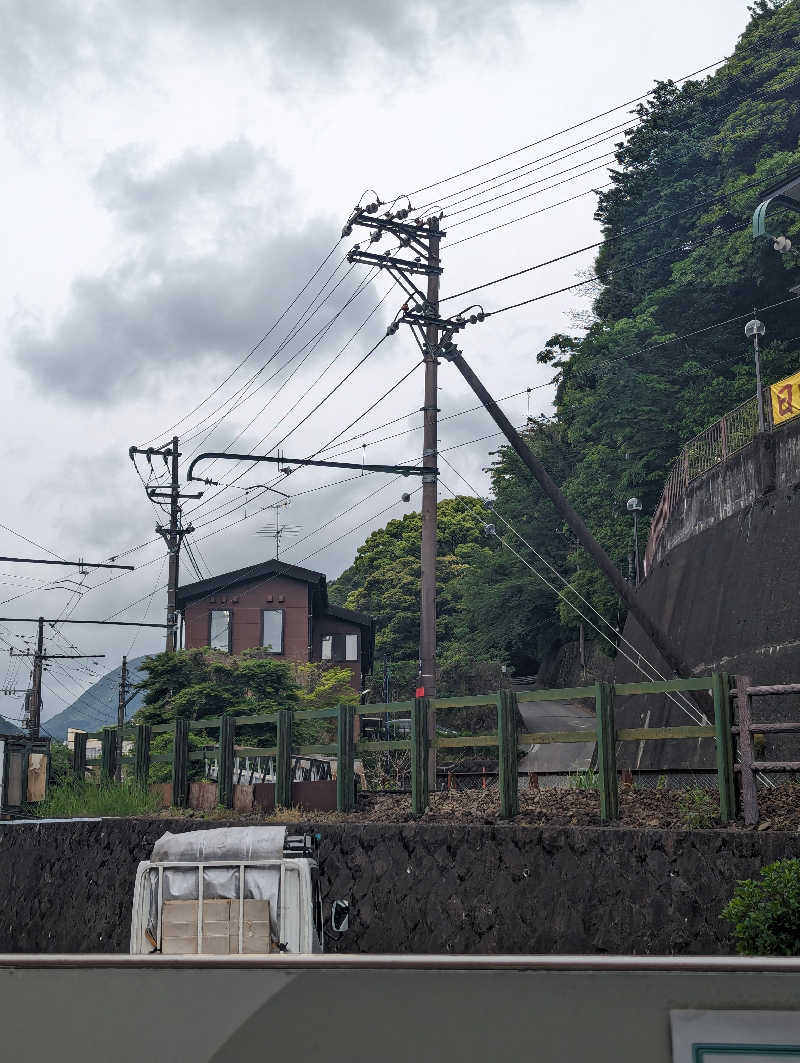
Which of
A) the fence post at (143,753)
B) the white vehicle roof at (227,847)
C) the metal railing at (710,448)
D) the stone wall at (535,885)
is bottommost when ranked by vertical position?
the stone wall at (535,885)

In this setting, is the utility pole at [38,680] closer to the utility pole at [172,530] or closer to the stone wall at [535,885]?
the utility pole at [172,530]

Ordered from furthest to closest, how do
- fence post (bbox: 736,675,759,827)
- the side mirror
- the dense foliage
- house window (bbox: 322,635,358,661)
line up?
1. house window (bbox: 322,635,358,661)
2. the dense foliage
3. fence post (bbox: 736,675,759,827)
4. the side mirror

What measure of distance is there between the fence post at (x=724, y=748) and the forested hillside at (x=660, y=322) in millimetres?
25185

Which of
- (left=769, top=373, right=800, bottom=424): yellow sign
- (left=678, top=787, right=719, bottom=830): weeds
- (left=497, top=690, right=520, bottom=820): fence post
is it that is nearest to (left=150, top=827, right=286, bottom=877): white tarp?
(left=497, top=690, right=520, bottom=820): fence post

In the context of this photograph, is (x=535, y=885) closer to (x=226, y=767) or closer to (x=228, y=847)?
(x=228, y=847)

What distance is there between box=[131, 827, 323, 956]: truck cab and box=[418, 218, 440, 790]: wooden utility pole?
11177mm

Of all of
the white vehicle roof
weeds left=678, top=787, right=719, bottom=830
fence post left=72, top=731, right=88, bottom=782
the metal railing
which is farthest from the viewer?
the metal railing

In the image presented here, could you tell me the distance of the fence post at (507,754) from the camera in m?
12.4

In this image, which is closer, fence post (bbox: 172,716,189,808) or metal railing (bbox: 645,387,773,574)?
fence post (bbox: 172,716,189,808)

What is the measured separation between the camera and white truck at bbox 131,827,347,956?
8.95m

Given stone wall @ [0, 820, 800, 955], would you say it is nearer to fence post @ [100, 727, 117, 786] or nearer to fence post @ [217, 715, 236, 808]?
fence post @ [217, 715, 236, 808]

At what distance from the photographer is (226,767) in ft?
55.7

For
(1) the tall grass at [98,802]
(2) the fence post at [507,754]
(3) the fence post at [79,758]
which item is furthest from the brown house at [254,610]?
(2) the fence post at [507,754]

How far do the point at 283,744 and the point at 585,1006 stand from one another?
13704mm
